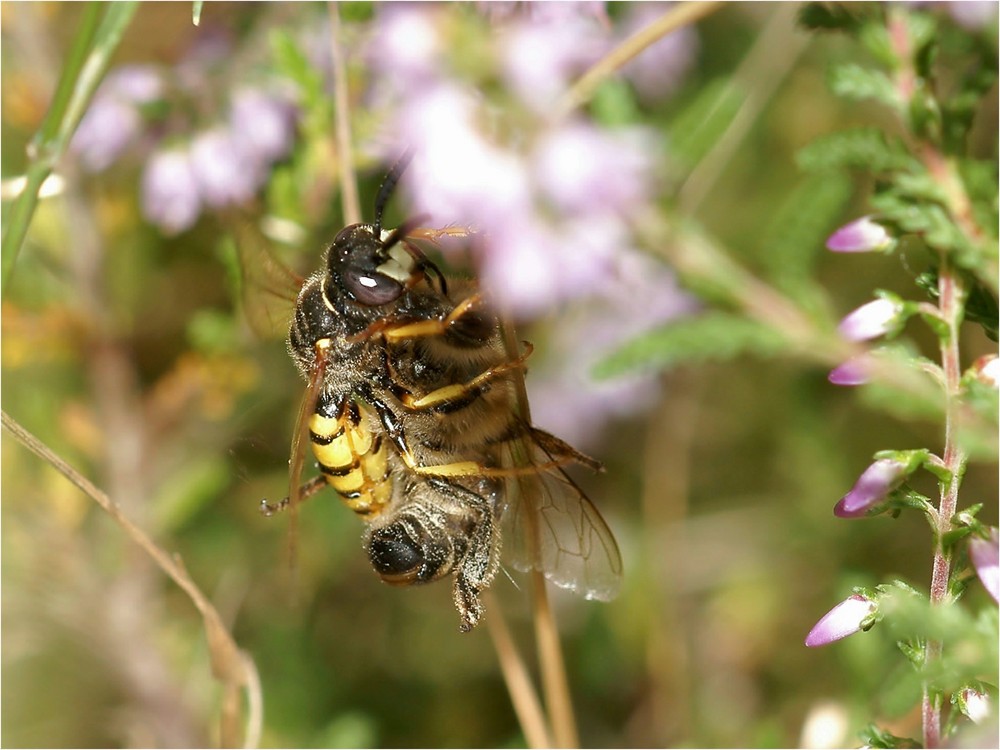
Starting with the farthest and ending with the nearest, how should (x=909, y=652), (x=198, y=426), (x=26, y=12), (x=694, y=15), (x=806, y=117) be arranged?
(x=806, y=117) < (x=198, y=426) < (x=26, y=12) < (x=694, y=15) < (x=909, y=652)

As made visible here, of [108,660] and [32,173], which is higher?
[32,173]

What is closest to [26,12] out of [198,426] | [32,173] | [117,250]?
[117,250]

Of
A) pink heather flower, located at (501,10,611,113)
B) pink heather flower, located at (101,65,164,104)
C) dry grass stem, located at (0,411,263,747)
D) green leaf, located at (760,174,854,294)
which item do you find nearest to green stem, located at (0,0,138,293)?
dry grass stem, located at (0,411,263,747)

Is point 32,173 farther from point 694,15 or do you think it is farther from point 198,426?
point 198,426

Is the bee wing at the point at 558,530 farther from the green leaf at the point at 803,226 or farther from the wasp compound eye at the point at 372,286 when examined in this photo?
the green leaf at the point at 803,226

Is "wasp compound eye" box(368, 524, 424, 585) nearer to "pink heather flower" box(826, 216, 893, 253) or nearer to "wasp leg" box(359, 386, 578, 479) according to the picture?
"wasp leg" box(359, 386, 578, 479)

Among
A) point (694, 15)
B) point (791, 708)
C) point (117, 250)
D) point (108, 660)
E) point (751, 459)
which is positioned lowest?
point (791, 708)

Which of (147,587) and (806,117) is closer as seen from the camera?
(147,587)
